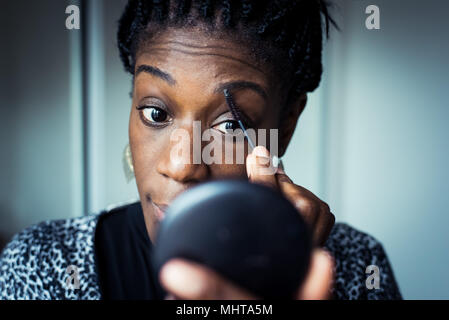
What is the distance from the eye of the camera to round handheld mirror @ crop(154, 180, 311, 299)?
337mm

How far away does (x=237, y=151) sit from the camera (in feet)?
2.11

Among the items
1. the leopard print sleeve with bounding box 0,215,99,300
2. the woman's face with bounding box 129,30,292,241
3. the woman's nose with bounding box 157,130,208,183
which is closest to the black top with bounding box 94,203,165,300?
the leopard print sleeve with bounding box 0,215,99,300

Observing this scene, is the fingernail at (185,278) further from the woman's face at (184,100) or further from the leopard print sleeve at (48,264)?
the leopard print sleeve at (48,264)

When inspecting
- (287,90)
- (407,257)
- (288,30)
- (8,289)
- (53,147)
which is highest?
(288,30)

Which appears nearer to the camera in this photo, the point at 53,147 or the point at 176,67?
the point at 176,67

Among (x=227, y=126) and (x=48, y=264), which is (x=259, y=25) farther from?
(x=48, y=264)

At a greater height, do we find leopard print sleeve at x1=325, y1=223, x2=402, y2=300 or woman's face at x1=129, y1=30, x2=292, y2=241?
woman's face at x1=129, y1=30, x2=292, y2=241

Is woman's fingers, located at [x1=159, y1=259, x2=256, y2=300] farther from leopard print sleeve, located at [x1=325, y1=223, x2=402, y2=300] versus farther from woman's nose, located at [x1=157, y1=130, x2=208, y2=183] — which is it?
leopard print sleeve, located at [x1=325, y1=223, x2=402, y2=300]

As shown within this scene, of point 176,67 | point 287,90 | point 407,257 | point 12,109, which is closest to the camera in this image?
point 176,67

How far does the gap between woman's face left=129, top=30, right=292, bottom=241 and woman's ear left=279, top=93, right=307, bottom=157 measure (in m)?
0.10

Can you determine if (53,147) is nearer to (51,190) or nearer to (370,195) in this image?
(51,190)

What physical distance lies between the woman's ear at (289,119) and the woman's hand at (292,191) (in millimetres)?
284

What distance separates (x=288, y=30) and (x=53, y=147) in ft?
4.05
